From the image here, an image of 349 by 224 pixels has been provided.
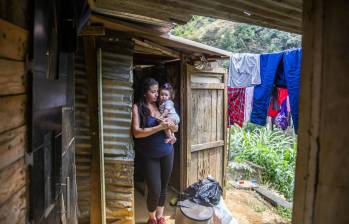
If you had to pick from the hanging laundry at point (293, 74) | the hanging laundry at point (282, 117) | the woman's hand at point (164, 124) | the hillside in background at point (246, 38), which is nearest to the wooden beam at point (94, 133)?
the woman's hand at point (164, 124)

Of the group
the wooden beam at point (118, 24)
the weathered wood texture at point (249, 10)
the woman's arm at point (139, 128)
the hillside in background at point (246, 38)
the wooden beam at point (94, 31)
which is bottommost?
the woman's arm at point (139, 128)

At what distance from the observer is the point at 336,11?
0.69 metres

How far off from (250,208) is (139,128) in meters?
3.26

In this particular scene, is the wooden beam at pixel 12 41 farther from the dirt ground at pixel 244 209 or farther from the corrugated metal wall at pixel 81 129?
the dirt ground at pixel 244 209

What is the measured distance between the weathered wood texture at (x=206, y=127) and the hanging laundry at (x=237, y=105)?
2.67ft

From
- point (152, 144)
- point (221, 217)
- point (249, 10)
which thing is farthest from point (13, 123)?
point (221, 217)

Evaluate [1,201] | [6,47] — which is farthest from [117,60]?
[1,201]

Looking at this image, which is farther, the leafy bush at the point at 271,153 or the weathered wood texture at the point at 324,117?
the leafy bush at the point at 271,153

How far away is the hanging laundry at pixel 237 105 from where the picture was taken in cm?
628

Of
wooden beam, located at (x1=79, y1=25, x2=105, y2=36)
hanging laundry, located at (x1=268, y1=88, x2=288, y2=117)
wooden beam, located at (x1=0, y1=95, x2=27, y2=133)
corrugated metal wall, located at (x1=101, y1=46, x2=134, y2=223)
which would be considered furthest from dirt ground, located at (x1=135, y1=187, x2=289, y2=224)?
wooden beam, located at (x1=0, y1=95, x2=27, y2=133)

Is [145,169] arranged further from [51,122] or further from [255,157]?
[255,157]

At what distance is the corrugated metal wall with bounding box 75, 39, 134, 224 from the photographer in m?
3.61

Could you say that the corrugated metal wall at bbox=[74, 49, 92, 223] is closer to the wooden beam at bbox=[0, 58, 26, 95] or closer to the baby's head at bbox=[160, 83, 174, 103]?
the baby's head at bbox=[160, 83, 174, 103]

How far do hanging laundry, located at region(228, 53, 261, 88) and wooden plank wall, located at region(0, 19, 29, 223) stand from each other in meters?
4.60
